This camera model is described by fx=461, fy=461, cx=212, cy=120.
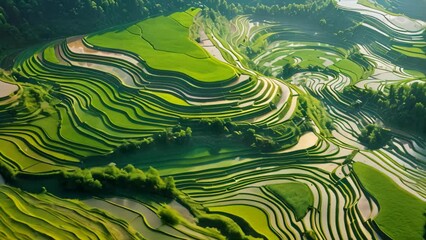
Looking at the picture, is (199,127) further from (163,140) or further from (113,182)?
(113,182)

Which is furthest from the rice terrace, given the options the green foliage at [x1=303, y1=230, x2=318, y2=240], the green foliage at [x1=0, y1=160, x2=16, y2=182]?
the green foliage at [x1=0, y1=160, x2=16, y2=182]

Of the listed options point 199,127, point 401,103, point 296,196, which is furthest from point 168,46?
point 296,196

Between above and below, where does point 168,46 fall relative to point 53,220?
above

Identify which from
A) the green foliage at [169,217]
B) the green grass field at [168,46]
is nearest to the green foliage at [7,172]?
the green foliage at [169,217]

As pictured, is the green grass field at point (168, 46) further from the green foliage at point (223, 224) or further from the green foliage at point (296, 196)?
the green foliage at point (223, 224)

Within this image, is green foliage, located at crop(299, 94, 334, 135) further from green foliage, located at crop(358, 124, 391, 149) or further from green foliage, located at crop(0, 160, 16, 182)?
green foliage, located at crop(0, 160, 16, 182)

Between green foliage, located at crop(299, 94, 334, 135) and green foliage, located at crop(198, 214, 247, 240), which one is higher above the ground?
green foliage, located at crop(299, 94, 334, 135)

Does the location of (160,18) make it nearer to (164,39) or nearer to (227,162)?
(164,39)
